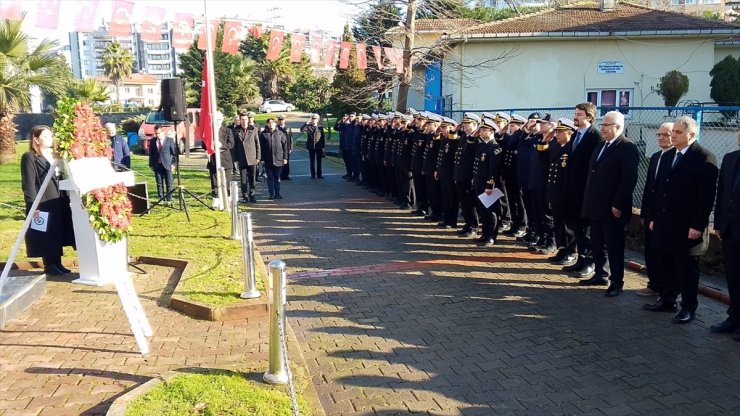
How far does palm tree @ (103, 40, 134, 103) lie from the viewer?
7594 cm

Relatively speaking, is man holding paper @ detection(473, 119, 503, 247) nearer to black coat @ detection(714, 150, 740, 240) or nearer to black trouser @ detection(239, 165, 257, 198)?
black coat @ detection(714, 150, 740, 240)

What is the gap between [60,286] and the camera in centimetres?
775

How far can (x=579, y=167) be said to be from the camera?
789 cm

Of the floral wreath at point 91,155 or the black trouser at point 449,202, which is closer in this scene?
the floral wreath at point 91,155

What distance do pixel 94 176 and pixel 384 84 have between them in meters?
17.0

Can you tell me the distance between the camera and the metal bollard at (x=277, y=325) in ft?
15.2

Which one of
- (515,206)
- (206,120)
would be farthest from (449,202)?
(206,120)

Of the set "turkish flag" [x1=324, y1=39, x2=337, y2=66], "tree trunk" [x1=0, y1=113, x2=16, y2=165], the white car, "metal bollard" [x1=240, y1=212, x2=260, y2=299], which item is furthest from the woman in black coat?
the white car

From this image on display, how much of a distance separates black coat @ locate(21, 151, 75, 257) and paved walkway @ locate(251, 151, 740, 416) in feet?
9.66

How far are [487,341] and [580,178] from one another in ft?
9.91

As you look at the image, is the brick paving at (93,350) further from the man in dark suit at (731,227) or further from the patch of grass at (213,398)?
the man in dark suit at (731,227)

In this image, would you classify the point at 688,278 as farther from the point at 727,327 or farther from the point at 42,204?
the point at 42,204

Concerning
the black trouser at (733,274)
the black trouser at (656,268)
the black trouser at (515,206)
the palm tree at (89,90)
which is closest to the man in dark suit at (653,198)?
the black trouser at (656,268)

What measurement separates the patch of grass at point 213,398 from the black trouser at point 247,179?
1005 centimetres
